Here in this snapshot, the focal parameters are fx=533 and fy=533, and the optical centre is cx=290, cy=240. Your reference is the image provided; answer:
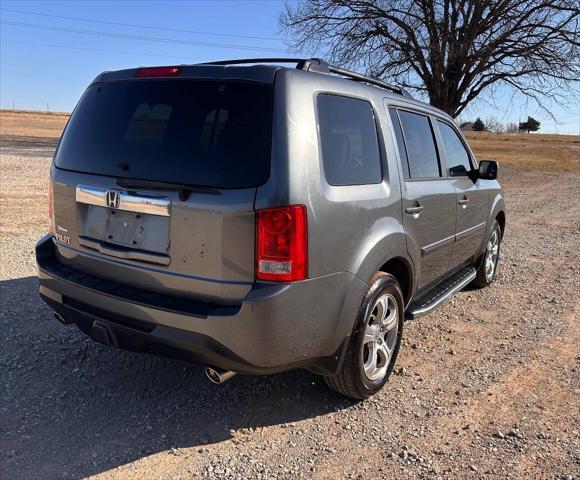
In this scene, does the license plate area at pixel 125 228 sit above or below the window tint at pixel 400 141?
below

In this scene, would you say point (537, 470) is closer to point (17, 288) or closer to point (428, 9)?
point (17, 288)

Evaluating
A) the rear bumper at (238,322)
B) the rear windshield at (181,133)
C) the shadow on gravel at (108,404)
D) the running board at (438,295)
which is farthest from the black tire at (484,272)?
the rear windshield at (181,133)

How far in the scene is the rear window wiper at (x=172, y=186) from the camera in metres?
2.61

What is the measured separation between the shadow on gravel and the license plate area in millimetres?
1051

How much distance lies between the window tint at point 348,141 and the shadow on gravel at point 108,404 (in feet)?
4.78

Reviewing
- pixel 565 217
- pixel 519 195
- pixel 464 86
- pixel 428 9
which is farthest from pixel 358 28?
pixel 565 217

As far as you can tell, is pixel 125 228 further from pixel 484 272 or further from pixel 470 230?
pixel 484 272

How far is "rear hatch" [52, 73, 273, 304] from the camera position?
2.59 meters

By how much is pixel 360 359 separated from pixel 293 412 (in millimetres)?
541

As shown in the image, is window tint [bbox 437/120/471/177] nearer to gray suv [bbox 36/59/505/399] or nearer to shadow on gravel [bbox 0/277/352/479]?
gray suv [bbox 36/59/505/399]

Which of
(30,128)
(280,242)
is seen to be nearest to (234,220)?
(280,242)

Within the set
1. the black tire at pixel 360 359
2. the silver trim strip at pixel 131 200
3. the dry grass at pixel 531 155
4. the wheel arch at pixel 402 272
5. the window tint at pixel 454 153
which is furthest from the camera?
the dry grass at pixel 531 155

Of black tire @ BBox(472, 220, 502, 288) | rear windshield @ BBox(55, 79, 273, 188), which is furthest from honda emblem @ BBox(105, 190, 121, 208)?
black tire @ BBox(472, 220, 502, 288)

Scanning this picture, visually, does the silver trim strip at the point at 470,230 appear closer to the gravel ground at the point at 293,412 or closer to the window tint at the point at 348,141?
the gravel ground at the point at 293,412
